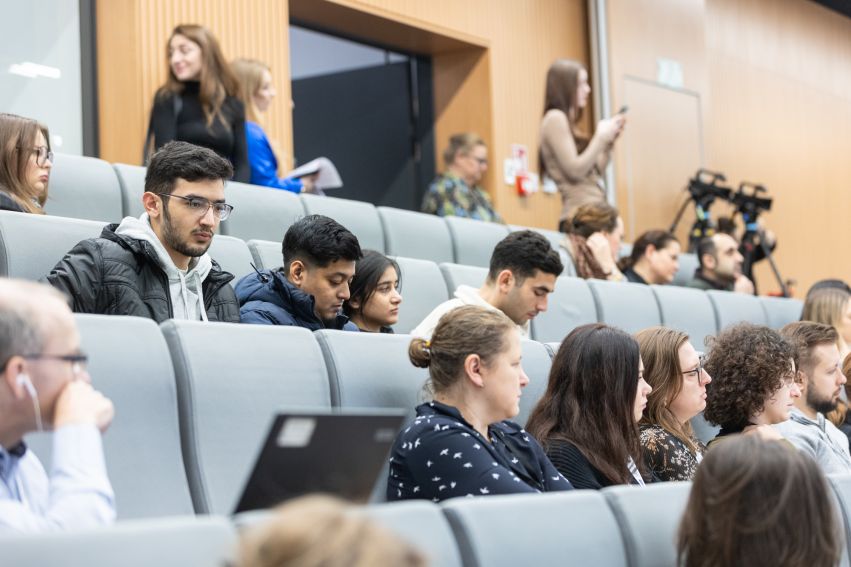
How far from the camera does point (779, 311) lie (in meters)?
3.79

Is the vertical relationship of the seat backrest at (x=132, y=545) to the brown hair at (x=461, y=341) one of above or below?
below

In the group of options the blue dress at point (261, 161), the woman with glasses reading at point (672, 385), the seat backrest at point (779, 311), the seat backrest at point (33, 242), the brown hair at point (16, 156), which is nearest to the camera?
the seat backrest at point (33, 242)

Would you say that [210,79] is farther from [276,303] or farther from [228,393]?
[228,393]

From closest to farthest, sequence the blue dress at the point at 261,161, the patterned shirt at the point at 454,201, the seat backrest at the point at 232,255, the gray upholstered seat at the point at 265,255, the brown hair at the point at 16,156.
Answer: the brown hair at the point at 16,156 → the seat backrest at the point at 232,255 → the gray upholstered seat at the point at 265,255 → the blue dress at the point at 261,161 → the patterned shirt at the point at 454,201

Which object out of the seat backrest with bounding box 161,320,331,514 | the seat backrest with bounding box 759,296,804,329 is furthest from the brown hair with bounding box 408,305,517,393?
the seat backrest with bounding box 759,296,804,329

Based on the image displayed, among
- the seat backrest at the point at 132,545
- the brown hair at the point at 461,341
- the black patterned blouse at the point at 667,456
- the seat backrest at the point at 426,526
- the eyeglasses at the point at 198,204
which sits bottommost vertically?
the black patterned blouse at the point at 667,456

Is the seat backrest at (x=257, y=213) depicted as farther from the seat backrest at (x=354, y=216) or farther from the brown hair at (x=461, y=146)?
the brown hair at (x=461, y=146)

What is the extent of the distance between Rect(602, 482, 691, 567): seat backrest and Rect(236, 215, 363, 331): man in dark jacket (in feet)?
2.92

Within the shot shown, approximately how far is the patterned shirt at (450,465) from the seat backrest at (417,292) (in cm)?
97

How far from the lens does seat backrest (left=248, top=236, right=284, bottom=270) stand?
7.84 ft

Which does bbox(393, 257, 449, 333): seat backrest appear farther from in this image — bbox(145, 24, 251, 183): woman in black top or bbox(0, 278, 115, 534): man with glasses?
bbox(0, 278, 115, 534): man with glasses

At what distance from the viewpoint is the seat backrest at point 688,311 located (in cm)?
327

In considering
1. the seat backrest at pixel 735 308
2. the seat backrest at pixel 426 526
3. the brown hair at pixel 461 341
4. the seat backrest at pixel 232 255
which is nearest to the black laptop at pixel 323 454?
the seat backrest at pixel 426 526

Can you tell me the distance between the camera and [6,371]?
0.97m
